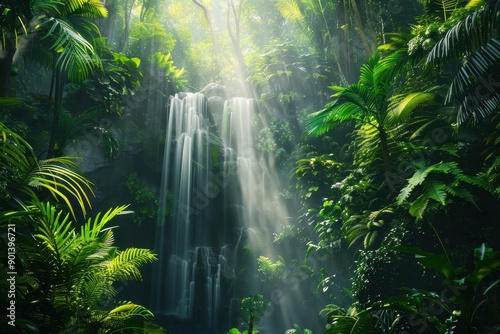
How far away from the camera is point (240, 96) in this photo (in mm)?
14812

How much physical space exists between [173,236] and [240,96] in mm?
6683

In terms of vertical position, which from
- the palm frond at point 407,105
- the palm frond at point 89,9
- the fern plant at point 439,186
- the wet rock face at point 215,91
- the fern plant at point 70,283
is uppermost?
the wet rock face at point 215,91

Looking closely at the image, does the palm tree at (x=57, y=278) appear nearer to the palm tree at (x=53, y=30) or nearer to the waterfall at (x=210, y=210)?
the palm tree at (x=53, y=30)

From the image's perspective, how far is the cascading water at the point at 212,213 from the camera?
9.80 m

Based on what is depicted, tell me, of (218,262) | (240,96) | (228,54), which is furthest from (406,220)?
(228,54)

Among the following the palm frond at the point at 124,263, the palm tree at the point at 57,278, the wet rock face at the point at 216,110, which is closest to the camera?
the palm tree at the point at 57,278

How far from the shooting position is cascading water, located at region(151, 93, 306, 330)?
386 inches

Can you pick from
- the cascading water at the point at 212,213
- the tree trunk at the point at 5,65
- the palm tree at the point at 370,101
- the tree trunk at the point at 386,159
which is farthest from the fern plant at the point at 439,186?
the cascading water at the point at 212,213

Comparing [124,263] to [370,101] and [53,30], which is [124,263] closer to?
[53,30]

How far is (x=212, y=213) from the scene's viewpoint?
11.6 meters

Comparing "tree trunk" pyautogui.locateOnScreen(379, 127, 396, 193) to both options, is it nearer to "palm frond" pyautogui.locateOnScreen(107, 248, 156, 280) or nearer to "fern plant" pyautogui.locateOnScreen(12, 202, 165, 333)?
"palm frond" pyautogui.locateOnScreen(107, 248, 156, 280)

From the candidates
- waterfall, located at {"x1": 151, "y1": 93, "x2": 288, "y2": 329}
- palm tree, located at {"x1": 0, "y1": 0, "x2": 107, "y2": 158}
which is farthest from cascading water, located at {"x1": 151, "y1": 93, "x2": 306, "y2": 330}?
palm tree, located at {"x1": 0, "y1": 0, "x2": 107, "y2": 158}

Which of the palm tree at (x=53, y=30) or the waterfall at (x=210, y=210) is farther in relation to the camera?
the waterfall at (x=210, y=210)

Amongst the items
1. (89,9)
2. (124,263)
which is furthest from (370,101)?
(89,9)
